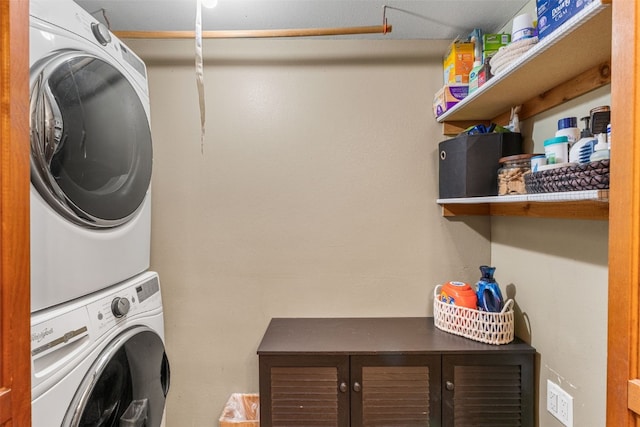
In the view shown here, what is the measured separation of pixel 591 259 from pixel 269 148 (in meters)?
1.45

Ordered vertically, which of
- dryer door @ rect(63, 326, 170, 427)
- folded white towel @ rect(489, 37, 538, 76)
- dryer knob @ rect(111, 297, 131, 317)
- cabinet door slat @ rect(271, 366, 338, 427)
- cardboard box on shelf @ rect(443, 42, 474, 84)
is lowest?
cabinet door slat @ rect(271, 366, 338, 427)

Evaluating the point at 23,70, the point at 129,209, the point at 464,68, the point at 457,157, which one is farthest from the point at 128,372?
the point at 464,68

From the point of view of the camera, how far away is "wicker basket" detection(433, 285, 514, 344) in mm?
1435

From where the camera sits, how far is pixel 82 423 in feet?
3.02

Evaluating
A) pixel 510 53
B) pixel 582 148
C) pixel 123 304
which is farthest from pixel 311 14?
pixel 123 304

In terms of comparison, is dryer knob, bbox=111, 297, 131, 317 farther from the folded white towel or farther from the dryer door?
the folded white towel

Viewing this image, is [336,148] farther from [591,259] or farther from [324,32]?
[591,259]

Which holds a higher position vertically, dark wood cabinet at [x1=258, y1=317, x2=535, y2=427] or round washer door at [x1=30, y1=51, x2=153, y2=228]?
round washer door at [x1=30, y1=51, x2=153, y2=228]

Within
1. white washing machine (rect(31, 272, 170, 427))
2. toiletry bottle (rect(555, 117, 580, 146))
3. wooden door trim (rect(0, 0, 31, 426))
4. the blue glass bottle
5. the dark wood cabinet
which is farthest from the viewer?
the blue glass bottle

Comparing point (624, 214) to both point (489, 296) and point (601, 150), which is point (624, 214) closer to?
point (601, 150)

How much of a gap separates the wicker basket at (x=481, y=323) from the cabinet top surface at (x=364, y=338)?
0.03 meters

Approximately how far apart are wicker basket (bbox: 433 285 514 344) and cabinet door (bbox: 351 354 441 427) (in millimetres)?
230

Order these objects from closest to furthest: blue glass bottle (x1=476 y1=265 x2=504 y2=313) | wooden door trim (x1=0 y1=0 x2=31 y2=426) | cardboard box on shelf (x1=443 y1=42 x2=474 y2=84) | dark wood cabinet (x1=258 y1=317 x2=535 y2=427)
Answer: wooden door trim (x1=0 y1=0 x2=31 y2=426)
dark wood cabinet (x1=258 y1=317 x2=535 y2=427)
blue glass bottle (x1=476 y1=265 x2=504 y2=313)
cardboard box on shelf (x1=443 y1=42 x2=474 y2=84)

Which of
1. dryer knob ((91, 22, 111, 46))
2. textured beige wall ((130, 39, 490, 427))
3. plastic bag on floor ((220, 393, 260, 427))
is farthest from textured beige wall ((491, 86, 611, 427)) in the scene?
dryer knob ((91, 22, 111, 46))
